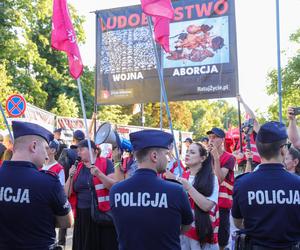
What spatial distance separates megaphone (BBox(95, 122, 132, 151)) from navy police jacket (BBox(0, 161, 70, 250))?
8.70 ft

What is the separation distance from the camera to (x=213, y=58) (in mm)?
9727

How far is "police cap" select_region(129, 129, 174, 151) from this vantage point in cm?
388

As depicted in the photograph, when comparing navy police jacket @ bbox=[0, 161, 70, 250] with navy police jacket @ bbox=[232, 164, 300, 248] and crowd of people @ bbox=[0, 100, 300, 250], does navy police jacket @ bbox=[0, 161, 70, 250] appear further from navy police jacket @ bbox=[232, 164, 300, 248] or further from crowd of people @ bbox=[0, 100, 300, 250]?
navy police jacket @ bbox=[232, 164, 300, 248]

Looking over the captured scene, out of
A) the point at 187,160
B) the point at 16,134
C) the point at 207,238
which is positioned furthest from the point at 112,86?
the point at 16,134

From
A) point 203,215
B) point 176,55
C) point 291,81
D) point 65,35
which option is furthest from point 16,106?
point 291,81

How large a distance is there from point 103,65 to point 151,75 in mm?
1102

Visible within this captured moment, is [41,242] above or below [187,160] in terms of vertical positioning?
below

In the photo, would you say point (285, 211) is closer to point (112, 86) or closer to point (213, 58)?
point (213, 58)

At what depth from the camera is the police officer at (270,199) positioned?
373 centimetres

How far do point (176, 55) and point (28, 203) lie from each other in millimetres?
6855

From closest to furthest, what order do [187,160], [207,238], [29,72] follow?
1. [207,238]
2. [187,160]
3. [29,72]

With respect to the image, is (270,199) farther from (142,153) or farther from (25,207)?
(25,207)

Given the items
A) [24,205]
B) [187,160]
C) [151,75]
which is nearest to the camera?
[24,205]

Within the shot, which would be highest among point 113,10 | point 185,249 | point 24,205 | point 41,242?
point 113,10
